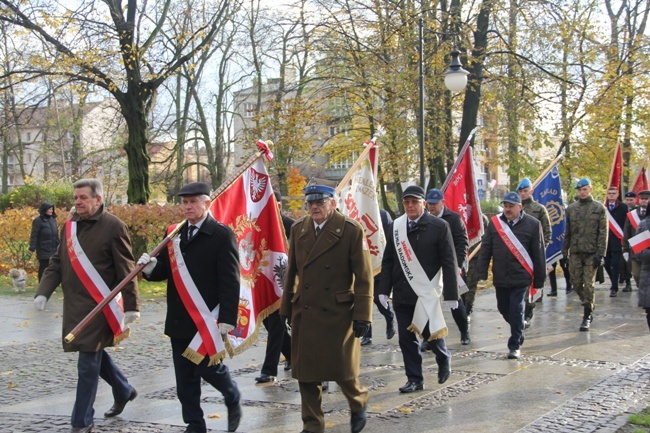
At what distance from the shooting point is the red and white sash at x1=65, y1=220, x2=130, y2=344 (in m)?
6.29

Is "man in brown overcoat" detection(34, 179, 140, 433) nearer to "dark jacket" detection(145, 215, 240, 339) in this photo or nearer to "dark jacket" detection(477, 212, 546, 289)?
"dark jacket" detection(145, 215, 240, 339)

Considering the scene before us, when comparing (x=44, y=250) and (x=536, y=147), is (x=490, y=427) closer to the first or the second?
(x=44, y=250)

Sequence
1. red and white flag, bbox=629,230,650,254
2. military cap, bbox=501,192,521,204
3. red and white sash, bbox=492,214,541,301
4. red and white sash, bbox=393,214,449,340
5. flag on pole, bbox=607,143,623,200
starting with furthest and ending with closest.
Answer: flag on pole, bbox=607,143,623,200 < military cap, bbox=501,192,521,204 < red and white sash, bbox=492,214,541,301 < red and white flag, bbox=629,230,650,254 < red and white sash, bbox=393,214,449,340

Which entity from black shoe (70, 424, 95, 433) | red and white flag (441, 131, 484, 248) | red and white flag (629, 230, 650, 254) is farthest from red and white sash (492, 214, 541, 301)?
black shoe (70, 424, 95, 433)

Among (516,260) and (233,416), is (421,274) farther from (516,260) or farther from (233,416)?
(233,416)

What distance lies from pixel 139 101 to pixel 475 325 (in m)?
14.8

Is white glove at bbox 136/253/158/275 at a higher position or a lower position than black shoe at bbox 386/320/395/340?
higher

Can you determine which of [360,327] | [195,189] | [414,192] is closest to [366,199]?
[414,192]

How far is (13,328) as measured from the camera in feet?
40.8

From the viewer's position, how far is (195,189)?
6164mm

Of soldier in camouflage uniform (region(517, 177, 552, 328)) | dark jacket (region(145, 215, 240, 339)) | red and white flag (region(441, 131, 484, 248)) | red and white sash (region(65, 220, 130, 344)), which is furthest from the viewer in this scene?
red and white flag (region(441, 131, 484, 248))

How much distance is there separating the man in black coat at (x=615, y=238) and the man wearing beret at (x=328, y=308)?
1078 centimetres

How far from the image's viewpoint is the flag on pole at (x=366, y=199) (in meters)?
10.4

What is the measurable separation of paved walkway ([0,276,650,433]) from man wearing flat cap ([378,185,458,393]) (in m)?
0.59
